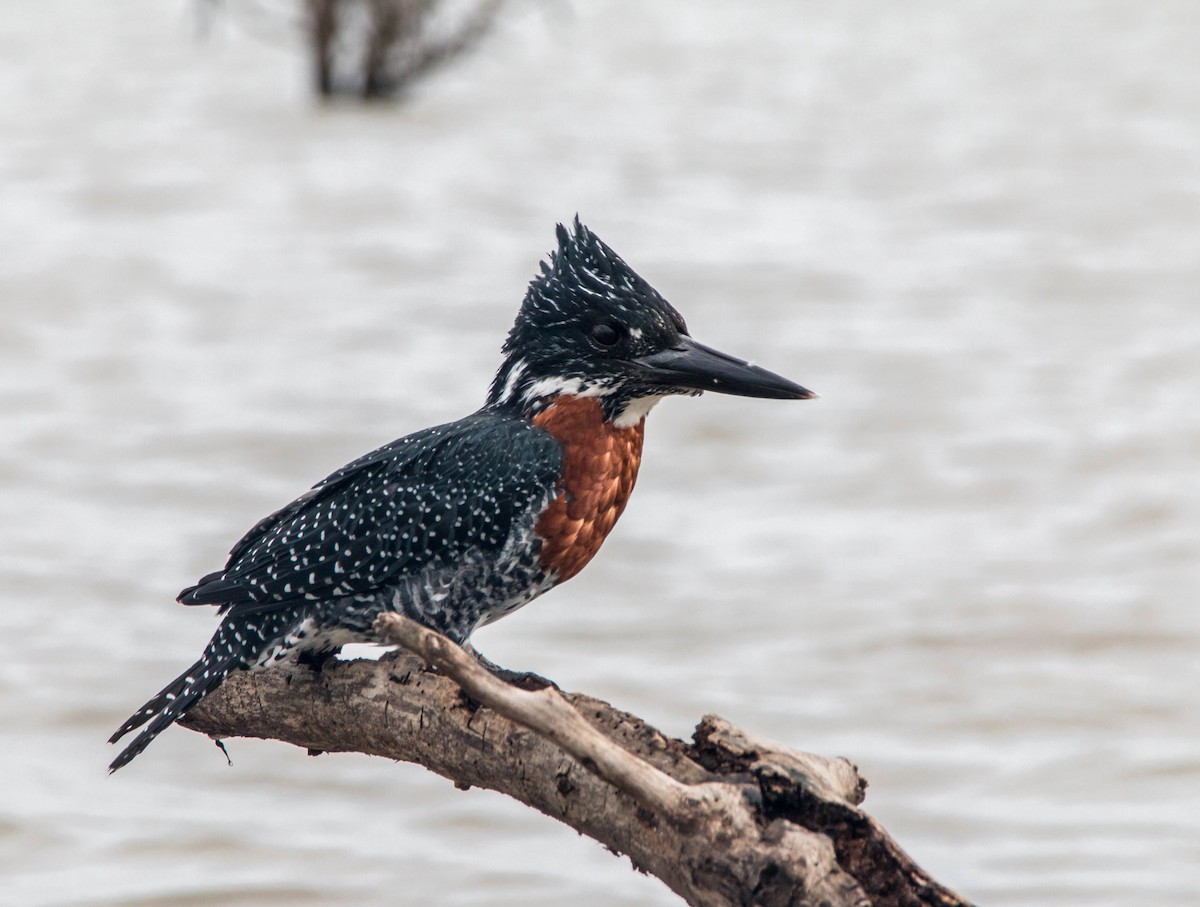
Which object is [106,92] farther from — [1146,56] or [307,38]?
[1146,56]

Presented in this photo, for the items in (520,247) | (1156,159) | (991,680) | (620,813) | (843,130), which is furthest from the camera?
(843,130)

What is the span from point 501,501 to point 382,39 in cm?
1717

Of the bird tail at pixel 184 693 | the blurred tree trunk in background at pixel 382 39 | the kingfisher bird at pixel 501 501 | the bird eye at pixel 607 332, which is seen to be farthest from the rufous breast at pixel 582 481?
the blurred tree trunk in background at pixel 382 39

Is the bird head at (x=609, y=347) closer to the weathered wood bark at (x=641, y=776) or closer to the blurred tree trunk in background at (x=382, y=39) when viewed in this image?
the weathered wood bark at (x=641, y=776)

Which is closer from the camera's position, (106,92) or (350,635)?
(350,635)

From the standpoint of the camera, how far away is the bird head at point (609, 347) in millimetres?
4410

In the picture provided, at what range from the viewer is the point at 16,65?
83.7 feet

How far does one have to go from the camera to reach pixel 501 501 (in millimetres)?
4391

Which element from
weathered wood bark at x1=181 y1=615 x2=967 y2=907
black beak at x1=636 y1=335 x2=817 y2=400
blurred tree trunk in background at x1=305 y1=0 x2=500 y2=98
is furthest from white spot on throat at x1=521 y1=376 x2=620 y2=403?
blurred tree trunk in background at x1=305 y1=0 x2=500 y2=98

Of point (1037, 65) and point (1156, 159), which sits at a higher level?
point (1037, 65)

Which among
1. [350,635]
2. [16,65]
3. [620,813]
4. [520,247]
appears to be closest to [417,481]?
[350,635]

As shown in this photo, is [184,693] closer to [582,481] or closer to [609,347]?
[582,481]

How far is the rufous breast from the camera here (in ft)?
14.4

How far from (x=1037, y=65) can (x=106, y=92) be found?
1248 centimetres
